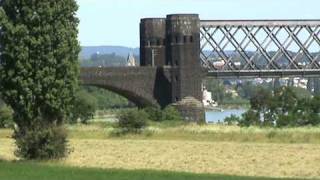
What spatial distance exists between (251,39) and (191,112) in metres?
24.8

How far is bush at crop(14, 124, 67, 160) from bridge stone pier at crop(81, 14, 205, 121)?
68820 millimetres

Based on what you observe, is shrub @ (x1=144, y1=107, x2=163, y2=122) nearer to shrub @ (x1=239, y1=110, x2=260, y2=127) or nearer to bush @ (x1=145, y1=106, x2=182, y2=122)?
bush @ (x1=145, y1=106, x2=182, y2=122)

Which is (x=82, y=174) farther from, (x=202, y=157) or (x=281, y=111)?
(x=281, y=111)

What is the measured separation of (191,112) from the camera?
9944cm

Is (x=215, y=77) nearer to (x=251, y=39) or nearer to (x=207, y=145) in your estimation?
(x=251, y=39)

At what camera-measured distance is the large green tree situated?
102 ft

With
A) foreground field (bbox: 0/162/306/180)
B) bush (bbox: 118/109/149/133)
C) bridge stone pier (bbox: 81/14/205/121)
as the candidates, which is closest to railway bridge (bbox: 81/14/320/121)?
bridge stone pier (bbox: 81/14/205/121)

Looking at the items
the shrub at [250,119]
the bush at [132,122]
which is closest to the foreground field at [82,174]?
the bush at [132,122]

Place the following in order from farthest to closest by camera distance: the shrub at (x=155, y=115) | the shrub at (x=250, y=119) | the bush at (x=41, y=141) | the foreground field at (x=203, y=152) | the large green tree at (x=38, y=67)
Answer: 1. the shrub at (x=155, y=115)
2. the shrub at (x=250, y=119)
3. the bush at (x=41, y=141)
4. the large green tree at (x=38, y=67)
5. the foreground field at (x=203, y=152)

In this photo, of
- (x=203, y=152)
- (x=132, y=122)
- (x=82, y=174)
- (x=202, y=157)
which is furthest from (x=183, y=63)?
(x=82, y=174)

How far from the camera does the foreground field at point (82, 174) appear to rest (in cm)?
2462

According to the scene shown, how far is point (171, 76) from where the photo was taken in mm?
103688

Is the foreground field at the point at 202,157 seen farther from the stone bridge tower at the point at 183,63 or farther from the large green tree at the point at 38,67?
the stone bridge tower at the point at 183,63

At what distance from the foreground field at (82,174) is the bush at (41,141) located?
3919mm
